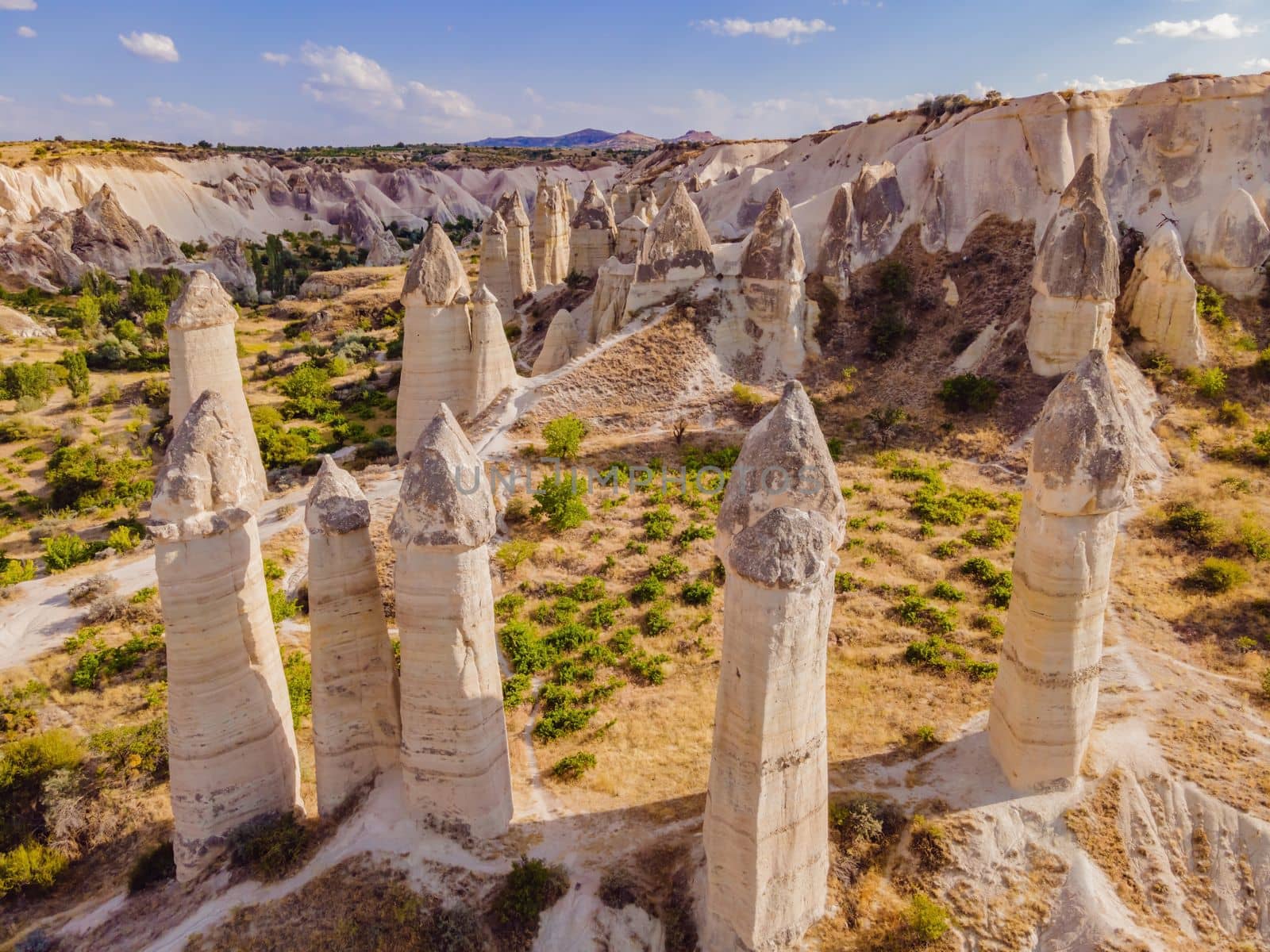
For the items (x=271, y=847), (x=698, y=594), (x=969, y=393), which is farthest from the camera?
(x=969, y=393)

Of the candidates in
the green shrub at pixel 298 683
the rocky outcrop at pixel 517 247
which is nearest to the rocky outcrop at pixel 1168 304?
the green shrub at pixel 298 683

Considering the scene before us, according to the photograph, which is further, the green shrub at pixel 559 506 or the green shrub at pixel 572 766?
the green shrub at pixel 559 506

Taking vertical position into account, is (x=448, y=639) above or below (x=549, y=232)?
below

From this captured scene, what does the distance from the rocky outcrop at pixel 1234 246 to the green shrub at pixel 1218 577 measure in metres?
15.8

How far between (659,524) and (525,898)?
12.8 meters

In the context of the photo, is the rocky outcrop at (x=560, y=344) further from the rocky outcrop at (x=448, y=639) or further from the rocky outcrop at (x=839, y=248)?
the rocky outcrop at (x=448, y=639)

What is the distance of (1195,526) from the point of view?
2106 centimetres

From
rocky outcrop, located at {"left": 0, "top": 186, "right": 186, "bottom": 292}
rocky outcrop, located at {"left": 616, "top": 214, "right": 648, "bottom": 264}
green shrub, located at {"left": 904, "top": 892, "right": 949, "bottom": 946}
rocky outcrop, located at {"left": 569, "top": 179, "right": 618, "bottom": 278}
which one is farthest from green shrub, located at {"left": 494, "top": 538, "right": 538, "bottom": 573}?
rocky outcrop, located at {"left": 0, "top": 186, "right": 186, "bottom": 292}

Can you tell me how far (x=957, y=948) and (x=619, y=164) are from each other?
123 metres

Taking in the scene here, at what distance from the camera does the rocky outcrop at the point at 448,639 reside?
10461 millimetres

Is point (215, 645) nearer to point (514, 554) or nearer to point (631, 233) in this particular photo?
point (514, 554)

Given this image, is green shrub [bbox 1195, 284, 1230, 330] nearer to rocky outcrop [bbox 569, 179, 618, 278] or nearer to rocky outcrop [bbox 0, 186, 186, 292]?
rocky outcrop [bbox 569, 179, 618, 278]

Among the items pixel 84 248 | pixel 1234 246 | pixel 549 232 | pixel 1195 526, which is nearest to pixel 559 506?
→ pixel 1195 526

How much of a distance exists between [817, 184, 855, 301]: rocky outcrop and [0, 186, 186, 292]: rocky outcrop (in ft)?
168
